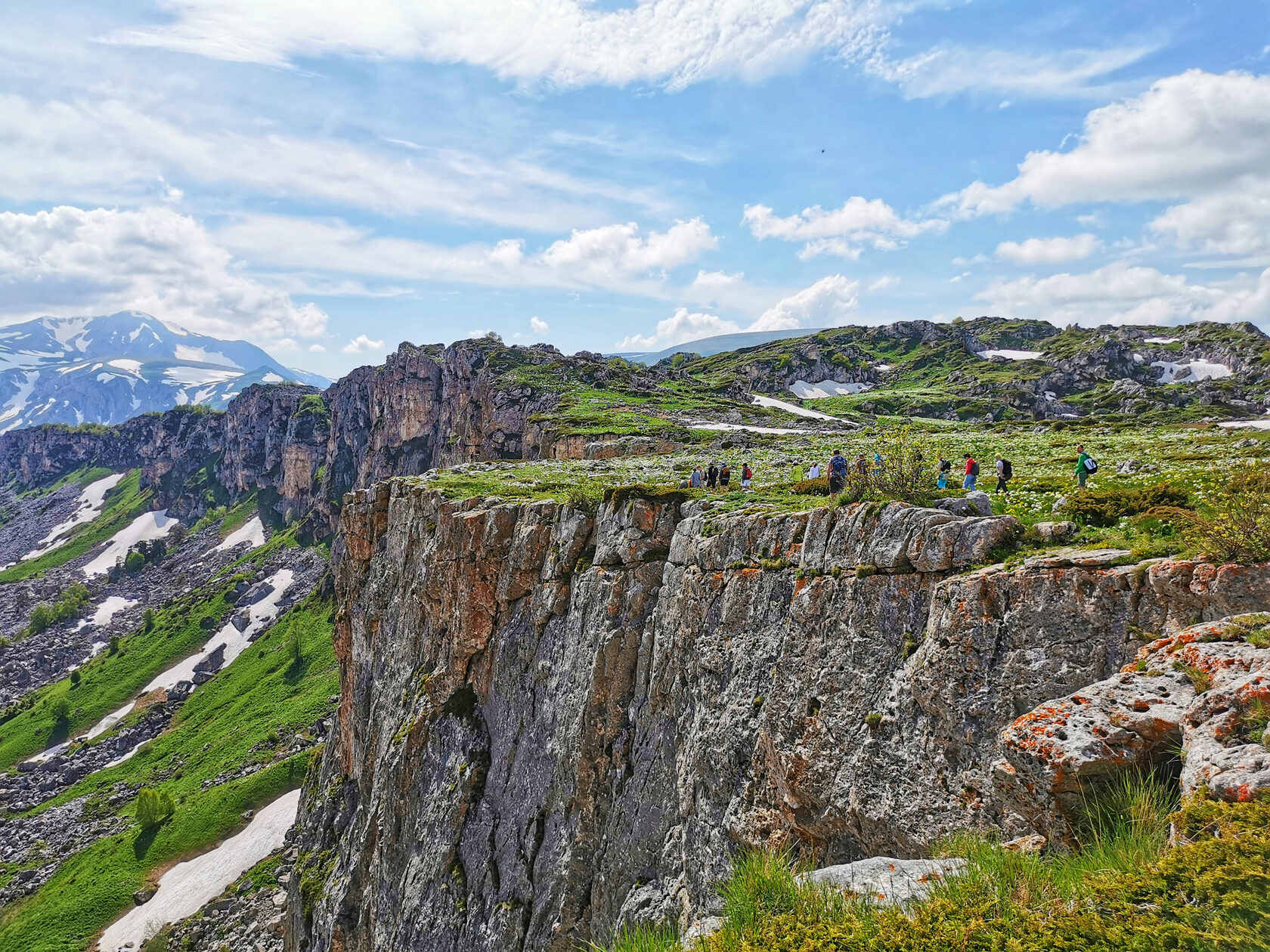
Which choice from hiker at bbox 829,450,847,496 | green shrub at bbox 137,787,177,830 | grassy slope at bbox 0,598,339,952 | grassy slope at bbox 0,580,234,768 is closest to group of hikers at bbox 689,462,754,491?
hiker at bbox 829,450,847,496

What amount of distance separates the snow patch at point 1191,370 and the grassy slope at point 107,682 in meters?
278

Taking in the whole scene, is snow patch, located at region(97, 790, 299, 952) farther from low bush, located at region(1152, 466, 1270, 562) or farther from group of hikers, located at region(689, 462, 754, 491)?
low bush, located at region(1152, 466, 1270, 562)

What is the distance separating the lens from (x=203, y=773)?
115312 millimetres

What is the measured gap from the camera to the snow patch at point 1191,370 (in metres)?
156

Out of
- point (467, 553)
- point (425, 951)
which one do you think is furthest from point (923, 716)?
point (425, 951)

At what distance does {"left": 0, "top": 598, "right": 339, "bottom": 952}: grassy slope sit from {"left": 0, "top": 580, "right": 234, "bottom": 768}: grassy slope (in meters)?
24.1

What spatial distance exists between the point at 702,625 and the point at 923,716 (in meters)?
8.87

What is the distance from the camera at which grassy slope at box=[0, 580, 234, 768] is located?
146 meters

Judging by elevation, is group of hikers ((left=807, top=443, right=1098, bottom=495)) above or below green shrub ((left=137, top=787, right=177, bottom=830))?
above

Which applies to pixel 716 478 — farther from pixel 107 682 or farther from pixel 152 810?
pixel 107 682

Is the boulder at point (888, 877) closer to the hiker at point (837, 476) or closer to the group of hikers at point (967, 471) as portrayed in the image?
the group of hikers at point (967, 471)

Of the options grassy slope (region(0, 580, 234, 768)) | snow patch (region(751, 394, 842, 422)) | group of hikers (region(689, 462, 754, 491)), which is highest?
snow patch (region(751, 394, 842, 422))

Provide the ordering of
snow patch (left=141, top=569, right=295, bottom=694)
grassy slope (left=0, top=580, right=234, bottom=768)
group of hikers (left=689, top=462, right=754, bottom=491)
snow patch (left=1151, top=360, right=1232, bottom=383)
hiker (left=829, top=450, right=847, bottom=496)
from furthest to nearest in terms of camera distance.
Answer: snow patch (left=141, top=569, right=295, bottom=694)
snow patch (left=1151, top=360, right=1232, bottom=383)
grassy slope (left=0, top=580, right=234, bottom=768)
group of hikers (left=689, top=462, right=754, bottom=491)
hiker (left=829, top=450, right=847, bottom=496)

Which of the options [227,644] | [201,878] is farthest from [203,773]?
[227,644]
